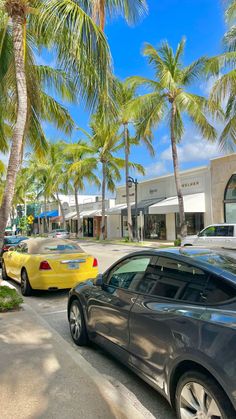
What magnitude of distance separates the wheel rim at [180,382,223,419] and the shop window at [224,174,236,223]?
75.5 ft

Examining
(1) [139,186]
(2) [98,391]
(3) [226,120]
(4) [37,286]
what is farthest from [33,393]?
(1) [139,186]

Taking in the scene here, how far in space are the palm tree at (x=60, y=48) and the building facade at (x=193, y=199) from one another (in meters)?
18.3

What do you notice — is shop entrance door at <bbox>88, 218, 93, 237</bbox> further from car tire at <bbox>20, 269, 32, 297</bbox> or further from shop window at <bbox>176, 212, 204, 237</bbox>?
car tire at <bbox>20, 269, 32, 297</bbox>

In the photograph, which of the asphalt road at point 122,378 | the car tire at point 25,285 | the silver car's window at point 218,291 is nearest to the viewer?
the silver car's window at point 218,291

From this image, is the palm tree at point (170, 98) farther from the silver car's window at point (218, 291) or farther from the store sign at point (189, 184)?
the silver car's window at point (218, 291)

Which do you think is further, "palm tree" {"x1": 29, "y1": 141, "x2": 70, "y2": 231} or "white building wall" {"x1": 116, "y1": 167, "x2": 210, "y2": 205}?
"palm tree" {"x1": 29, "y1": 141, "x2": 70, "y2": 231}

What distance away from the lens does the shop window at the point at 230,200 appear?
24.4 m

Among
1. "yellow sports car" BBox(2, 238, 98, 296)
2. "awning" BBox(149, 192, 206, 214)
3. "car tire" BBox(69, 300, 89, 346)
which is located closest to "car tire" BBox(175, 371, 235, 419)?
"car tire" BBox(69, 300, 89, 346)

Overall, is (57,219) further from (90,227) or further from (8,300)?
(8,300)

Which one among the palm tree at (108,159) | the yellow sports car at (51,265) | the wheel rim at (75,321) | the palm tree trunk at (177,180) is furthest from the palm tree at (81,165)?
the wheel rim at (75,321)

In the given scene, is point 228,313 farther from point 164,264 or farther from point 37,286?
point 37,286

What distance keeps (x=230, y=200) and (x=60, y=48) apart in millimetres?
19267

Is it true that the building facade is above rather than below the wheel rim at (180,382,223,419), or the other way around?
above

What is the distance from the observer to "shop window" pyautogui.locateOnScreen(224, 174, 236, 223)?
24438 millimetres
